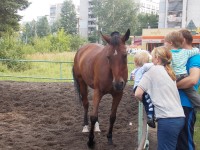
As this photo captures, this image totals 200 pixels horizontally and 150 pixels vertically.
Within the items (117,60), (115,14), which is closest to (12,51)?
(117,60)

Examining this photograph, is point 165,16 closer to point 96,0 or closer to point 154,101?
point 96,0

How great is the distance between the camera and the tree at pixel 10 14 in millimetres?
20406

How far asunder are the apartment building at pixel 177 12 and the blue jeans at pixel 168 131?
176 feet

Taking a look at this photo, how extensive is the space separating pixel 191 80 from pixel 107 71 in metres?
1.83

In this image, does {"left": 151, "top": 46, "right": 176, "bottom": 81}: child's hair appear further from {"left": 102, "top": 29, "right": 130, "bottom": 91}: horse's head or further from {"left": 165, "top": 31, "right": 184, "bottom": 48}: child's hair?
{"left": 102, "top": 29, "right": 130, "bottom": 91}: horse's head

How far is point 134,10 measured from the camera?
54938mm

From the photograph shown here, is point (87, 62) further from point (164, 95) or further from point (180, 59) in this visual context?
point (164, 95)

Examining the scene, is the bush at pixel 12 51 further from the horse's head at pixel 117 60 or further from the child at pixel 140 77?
the child at pixel 140 77

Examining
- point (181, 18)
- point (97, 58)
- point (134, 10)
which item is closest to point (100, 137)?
point (97, 58)

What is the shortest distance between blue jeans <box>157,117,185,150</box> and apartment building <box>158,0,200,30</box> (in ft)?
176

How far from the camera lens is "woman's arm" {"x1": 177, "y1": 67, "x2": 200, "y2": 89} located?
287 cm

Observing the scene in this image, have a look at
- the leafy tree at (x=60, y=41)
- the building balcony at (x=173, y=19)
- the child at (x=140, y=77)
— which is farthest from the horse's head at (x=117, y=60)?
the building balcony at (x=173, y=19)

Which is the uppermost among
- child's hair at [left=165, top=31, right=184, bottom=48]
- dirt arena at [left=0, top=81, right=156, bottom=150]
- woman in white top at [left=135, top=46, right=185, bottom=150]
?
child's hair at [left=165, top=31, right=184, bottom=48]

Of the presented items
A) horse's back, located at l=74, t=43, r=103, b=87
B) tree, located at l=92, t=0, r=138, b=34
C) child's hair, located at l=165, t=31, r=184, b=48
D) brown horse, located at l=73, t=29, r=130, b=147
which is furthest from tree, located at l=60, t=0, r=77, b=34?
child's hair, located at l=165, t=31, r=184, b=48
